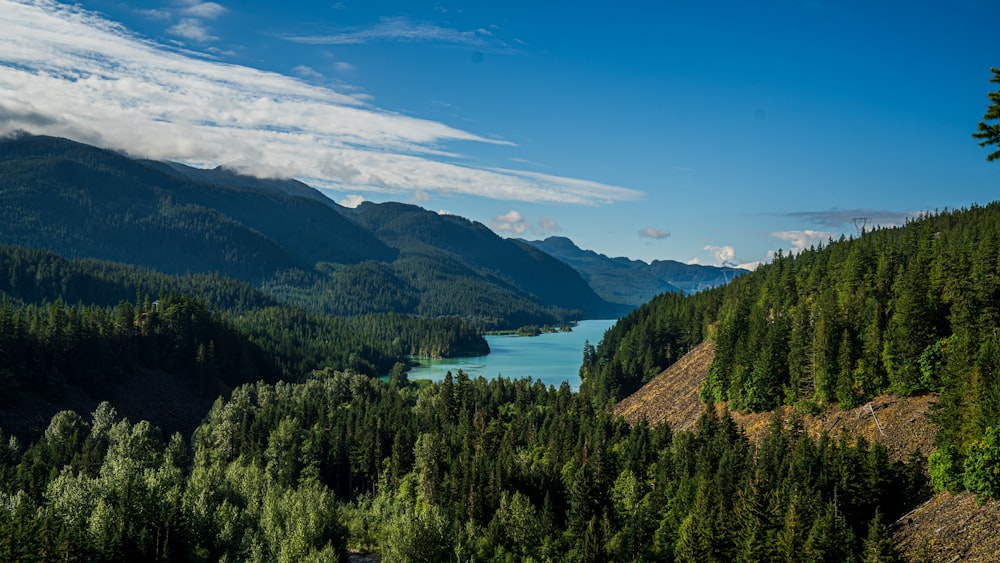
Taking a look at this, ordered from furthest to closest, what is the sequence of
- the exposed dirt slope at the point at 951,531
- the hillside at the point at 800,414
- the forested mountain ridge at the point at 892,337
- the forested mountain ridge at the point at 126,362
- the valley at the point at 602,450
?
the forested mountain ridge at the point at 126,362, the hillside at the point at 800,414, the forested mountain ridge at the point at 892,337, the valley at the point at 602,450, the exposed dirt slope at the point at 951,531

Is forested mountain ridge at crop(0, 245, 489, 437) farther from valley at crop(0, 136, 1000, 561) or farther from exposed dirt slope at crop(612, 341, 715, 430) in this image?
exposed dirt slope at crop(612, 341, 715, 430)

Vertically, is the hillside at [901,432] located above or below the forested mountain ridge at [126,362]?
above

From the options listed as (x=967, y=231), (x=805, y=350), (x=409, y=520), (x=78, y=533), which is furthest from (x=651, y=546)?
(x=967, y=231)

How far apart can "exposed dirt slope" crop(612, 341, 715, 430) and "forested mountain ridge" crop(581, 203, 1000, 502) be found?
548 centimetres

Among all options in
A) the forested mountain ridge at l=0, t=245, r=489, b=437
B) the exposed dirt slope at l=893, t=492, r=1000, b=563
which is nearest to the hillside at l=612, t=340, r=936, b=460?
the exposed dirt slope at l=893, t=492, r=1000, b=563

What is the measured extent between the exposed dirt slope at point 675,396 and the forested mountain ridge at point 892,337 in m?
5.48

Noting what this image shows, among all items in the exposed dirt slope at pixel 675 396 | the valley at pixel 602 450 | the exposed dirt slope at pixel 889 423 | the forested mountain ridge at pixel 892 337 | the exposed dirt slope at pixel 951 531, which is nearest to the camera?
the exposed dirt slope at pixel 951 531

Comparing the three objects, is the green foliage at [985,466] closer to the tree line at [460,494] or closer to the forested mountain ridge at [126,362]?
the tree line at [460,494]

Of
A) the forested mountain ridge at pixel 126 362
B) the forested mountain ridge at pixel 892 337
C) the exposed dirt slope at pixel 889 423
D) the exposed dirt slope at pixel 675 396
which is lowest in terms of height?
the forested mountain ridge at pixel 126 362

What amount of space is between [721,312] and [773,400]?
5377 centimetres

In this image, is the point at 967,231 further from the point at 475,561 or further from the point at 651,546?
the point at 475,561

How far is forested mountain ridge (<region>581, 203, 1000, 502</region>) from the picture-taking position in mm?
59531

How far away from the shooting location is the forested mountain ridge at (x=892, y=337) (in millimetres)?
59531

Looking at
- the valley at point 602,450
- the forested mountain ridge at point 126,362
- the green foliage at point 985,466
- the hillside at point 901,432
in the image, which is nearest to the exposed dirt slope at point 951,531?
the hillside at point 901,432
